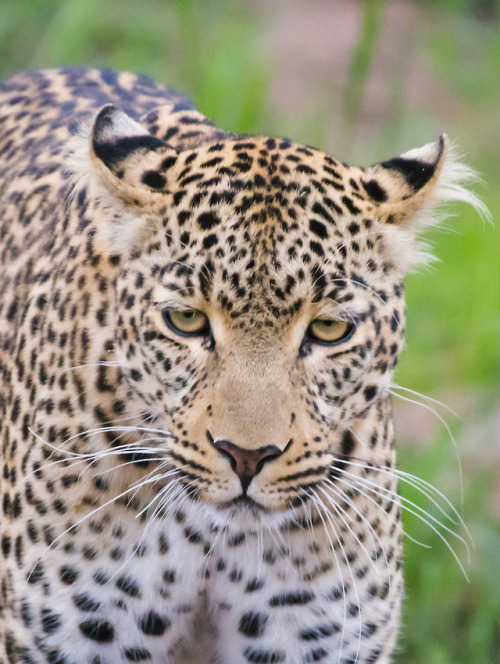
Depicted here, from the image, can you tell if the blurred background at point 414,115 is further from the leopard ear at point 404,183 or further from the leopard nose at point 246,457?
the leopard nose at point 246,457

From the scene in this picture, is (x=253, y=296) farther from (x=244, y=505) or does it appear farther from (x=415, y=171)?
(x=415, y=171)

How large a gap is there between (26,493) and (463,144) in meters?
7.90

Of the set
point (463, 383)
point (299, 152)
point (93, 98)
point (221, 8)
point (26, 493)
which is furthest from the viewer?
point (221, 8)

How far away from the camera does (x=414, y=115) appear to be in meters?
11.6

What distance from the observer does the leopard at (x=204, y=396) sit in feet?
13.0

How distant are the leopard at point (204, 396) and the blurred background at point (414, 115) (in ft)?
1.84

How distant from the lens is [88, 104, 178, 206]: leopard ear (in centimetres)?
420

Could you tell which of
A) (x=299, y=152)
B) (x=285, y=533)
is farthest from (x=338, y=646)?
(x=299, y=152)

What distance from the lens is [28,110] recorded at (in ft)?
19.7

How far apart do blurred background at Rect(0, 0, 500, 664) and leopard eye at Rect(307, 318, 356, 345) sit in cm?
54

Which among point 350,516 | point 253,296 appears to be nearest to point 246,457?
point 253,296

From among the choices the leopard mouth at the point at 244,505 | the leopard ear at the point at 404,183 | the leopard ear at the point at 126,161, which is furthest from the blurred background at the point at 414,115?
the leopard ear at the point at 126,161

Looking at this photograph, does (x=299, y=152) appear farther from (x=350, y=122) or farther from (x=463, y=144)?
(x=463, y=144)

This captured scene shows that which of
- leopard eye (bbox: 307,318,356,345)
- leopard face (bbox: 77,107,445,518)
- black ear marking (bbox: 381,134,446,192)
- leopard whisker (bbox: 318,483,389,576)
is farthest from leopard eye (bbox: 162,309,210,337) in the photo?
black ear marking (bbox: 381,134,446,192)
